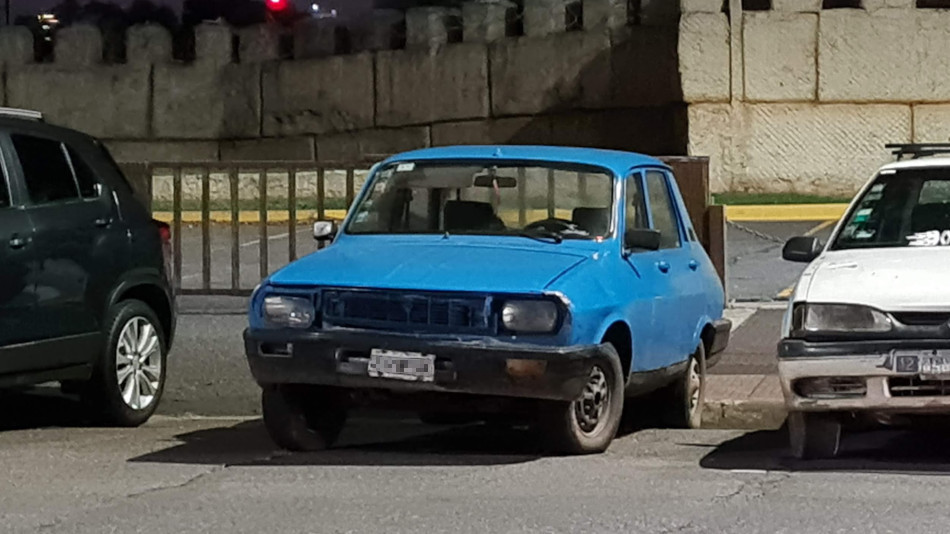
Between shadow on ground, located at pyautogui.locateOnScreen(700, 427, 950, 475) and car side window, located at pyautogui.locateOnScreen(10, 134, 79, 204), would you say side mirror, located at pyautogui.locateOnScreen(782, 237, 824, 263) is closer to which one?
shadow on ground, located at pyautogui.locateOnScreen(700, 427, 950, 475)

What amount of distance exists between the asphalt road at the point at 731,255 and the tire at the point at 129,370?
4.17m

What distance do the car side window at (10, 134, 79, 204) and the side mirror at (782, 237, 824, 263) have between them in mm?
3987

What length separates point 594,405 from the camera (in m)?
9.74

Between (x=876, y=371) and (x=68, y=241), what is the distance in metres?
4.57

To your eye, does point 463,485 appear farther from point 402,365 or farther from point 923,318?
point 923,318

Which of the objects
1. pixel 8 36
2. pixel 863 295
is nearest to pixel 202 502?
pixel 863 295

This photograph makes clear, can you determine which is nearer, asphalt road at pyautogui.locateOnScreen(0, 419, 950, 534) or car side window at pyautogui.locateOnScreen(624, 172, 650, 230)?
asphalt road at pyautogui.locateOnScreen(0, 419, 950, 534)

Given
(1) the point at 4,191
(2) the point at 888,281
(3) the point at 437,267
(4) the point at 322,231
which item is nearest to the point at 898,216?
(2) the point at 888,281

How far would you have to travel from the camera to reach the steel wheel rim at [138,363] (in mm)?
11488

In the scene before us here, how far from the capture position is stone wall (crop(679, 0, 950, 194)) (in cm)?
2336

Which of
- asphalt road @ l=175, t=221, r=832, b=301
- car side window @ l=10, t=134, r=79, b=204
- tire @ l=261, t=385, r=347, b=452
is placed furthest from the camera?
asphalt road @ l=175, t=221, r=832, b=301

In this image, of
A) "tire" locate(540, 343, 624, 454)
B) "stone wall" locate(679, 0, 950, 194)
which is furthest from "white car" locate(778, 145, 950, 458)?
"stone wall" locate(679, 0, 950, 194)

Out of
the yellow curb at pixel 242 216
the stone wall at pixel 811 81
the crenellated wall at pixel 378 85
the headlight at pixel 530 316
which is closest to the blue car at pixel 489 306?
the headlight at pixel 530 316

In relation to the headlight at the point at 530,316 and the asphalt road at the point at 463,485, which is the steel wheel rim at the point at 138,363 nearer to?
the asphalt road at the point at 463,485
